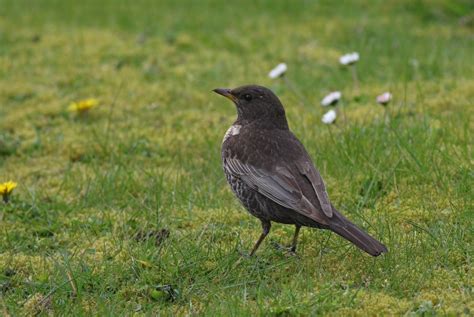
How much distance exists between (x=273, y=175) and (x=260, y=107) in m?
0.76

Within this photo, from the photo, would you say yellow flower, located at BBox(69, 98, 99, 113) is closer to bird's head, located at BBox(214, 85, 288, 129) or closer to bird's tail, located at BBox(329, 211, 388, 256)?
bird's head, located at BBox(214, 85, 288, 129)

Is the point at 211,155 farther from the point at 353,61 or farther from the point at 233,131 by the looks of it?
the point at 353,61

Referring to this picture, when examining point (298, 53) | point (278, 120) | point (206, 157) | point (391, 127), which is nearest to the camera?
point (278, 120)

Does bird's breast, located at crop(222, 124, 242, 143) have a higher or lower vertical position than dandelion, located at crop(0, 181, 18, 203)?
higher

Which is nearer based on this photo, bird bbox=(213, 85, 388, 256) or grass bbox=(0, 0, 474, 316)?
grass bbox=(0, 0, 474, 316)

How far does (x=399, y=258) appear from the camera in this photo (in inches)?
191

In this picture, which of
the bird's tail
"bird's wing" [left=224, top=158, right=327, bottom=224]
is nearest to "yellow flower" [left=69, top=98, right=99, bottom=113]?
"bird's wing" [left=224, top=158, right=327, bottom=224]

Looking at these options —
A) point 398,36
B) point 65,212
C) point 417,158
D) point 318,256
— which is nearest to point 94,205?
point 65,212

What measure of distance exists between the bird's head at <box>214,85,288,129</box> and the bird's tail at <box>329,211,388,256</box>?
115 centimetres

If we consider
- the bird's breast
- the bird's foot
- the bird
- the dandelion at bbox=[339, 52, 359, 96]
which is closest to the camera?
the bird

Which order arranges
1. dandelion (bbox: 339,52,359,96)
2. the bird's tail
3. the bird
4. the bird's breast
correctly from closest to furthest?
the bird's tail < the bird < the bird's breast < dandelion (bbox: 339,52,359,96)

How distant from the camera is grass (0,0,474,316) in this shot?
466 centimetres

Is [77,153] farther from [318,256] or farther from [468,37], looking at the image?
[468,37]

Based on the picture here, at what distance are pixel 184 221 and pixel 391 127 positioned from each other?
1.78 m
